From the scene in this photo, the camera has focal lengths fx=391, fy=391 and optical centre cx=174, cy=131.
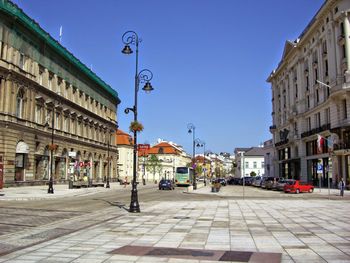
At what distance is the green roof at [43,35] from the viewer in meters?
43.8

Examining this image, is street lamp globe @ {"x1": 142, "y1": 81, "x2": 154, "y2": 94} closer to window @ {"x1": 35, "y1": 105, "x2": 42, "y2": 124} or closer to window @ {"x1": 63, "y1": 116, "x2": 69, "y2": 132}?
window @ {"x1": 35, "y1": 105, "x2": 42, "y2": 124}

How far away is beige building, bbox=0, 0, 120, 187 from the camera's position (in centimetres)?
4381

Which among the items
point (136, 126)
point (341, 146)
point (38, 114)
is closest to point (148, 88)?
point (136, 126)

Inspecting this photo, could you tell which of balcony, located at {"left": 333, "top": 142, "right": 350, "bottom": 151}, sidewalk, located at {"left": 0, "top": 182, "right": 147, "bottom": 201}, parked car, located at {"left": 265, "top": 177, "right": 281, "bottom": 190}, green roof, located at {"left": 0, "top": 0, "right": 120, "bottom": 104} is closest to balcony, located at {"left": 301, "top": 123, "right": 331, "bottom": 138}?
balcony, located at {"left": 333, "top": 142, "right": 350, "bottom": 151}

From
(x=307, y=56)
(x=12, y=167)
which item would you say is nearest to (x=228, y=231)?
(x=12, y=167)

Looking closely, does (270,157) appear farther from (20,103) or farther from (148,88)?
(148,88)

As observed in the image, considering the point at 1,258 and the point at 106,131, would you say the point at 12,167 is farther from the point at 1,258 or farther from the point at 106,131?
the point at 106,131

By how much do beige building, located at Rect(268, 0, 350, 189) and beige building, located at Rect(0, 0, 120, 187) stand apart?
32942 mm

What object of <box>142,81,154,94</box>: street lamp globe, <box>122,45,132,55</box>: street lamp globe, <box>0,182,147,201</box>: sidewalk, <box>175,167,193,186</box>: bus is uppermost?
<box>122,45,132,55</box>: street lamp globe

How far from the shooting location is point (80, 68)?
70312mm

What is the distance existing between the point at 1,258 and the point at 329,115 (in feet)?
174

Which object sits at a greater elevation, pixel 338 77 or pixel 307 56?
pixel 307 56

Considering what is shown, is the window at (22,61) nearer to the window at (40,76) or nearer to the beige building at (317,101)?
the window at (40,76)

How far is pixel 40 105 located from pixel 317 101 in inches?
1622
